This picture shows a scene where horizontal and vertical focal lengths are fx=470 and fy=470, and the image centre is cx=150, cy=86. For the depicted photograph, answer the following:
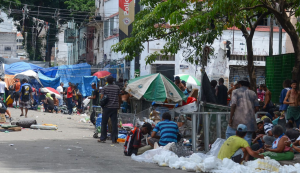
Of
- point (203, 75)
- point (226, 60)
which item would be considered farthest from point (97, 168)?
point (226, 60)

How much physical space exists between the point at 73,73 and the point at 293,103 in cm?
2490

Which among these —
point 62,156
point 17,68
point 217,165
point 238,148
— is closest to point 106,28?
point 17,68

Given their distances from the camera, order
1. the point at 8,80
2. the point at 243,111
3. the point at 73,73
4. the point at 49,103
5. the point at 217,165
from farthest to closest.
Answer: the point at 73,73 → the point at 8,80 → the point at 49,103 → the point at 243,111 → the point at 217,165

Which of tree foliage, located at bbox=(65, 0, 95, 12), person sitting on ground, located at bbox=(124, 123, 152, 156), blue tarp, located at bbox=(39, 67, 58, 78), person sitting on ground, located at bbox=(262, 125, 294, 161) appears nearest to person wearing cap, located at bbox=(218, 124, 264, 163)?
person sitting on ground, located at bbox=(262, 125, 294, 161)

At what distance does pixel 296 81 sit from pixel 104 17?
101ft

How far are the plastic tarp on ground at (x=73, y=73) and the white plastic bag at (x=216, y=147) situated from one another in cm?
2567

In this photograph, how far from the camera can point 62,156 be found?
9.48 m

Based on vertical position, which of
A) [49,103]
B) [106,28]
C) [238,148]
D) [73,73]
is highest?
[106,28]

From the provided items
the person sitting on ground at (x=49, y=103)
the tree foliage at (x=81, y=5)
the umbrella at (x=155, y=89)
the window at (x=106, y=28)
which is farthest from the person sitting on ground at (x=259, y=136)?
the tree foliage at (x=81, y=5)

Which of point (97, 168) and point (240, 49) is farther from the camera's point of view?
point (240, 49)

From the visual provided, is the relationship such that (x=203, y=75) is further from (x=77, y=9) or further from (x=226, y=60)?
(x=77, y=9)

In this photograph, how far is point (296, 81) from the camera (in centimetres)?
1201

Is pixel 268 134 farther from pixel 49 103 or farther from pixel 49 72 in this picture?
pixel 49 72

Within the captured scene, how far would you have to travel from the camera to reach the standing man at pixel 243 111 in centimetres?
921
